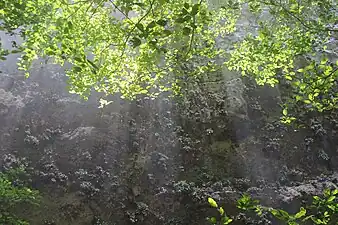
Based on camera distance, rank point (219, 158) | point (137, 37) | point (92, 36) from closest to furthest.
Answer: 1. point (137, 37)
2. point (92, 36)
3. point (219, 158)

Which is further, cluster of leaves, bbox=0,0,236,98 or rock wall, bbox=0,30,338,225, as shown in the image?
rock wall, bbox=0,30,338,225

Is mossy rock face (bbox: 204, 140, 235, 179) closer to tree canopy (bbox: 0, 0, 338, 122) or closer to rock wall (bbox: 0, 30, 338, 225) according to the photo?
rock wall (bbox: 0, 30, 338, 225)

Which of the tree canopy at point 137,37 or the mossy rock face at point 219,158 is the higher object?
the tree canopy at point 137,37

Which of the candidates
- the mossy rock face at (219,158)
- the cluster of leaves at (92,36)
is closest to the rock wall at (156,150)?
the mossy rock face at (219,158)

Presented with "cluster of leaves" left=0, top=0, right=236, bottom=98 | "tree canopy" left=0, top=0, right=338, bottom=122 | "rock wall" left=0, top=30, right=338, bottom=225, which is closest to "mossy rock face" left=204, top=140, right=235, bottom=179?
"rock wall" left=0, top=30, right=338, bottom=225

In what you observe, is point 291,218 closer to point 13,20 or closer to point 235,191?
point 13,20

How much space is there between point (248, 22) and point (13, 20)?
10.9 metres

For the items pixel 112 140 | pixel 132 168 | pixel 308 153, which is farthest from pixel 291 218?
pixel 308 153

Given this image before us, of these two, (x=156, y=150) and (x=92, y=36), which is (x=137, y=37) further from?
(x=156, y=150)

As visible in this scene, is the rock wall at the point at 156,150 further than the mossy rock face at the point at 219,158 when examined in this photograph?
No

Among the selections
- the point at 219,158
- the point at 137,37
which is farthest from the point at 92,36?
the point at 219,158

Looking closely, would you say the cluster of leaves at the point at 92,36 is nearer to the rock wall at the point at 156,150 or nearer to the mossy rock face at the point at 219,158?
the rock wall at the point at 156,150

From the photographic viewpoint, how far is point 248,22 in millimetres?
12922

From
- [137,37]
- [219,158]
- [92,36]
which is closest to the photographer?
[137,37]
